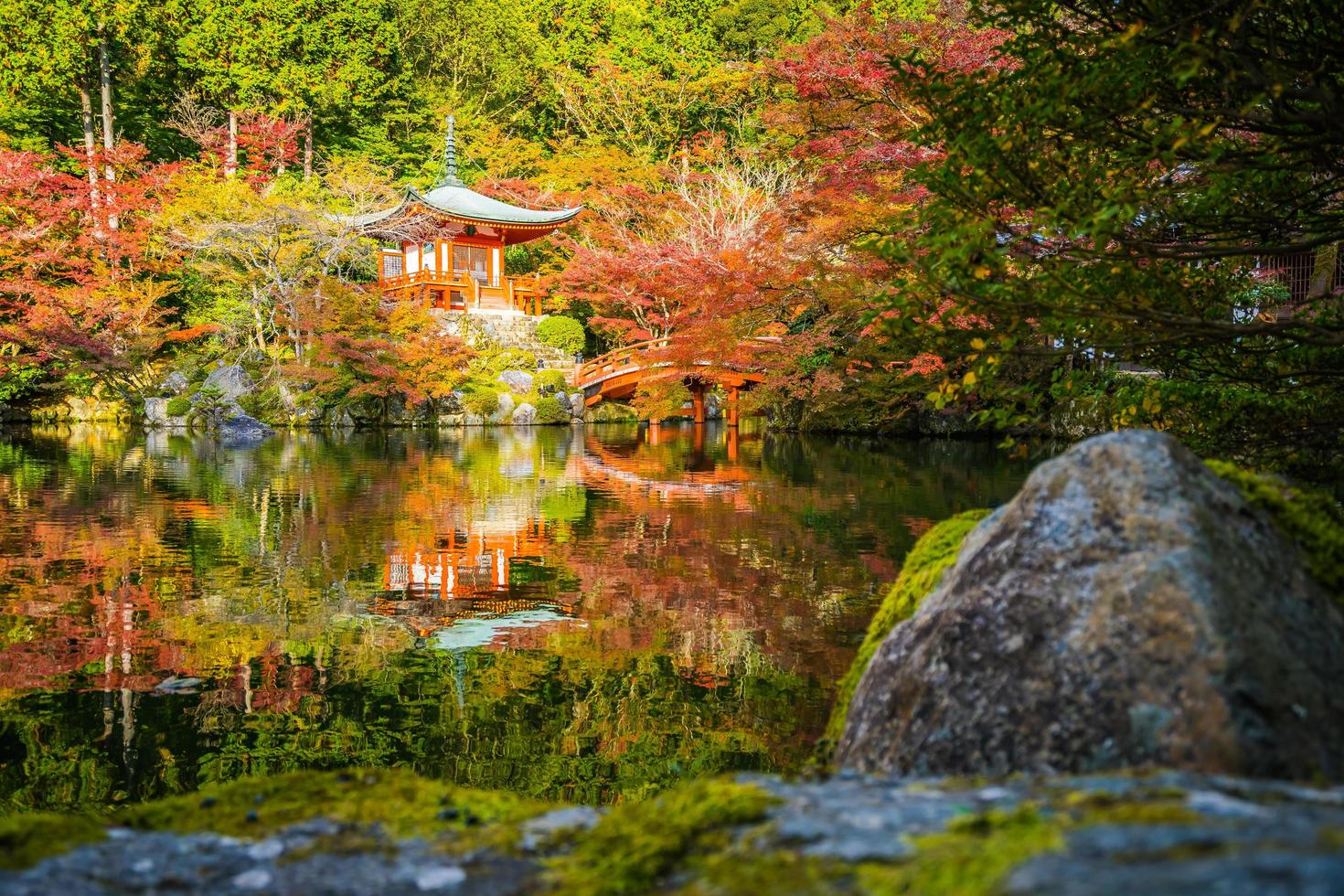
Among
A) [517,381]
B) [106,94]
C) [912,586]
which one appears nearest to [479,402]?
[517,381]

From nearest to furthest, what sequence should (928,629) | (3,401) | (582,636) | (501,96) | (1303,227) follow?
(928,629) → (1303,227) → (582,636) → (3,401) → (501,96)

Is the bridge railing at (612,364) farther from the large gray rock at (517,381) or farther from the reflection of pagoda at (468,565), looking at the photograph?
the reflection of pagoda at (468,565)

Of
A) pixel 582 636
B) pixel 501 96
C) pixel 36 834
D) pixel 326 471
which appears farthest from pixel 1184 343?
pixel 501 96

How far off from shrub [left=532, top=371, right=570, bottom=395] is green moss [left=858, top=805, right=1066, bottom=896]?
29385mm

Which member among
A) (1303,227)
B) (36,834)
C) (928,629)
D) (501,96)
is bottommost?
(36,834)

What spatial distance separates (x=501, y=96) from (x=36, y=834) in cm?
4374

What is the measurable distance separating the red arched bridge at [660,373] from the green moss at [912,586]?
18988mm

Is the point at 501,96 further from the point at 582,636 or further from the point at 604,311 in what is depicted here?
the point at 582,636

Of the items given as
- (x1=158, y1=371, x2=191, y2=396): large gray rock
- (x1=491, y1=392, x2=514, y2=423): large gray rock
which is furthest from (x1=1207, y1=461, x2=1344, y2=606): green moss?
(x1=158, y1=371, x2=191, y2=396): large gray rock

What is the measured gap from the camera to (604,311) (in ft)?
117

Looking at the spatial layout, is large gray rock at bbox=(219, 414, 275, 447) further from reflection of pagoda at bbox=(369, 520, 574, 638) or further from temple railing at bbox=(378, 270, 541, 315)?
→ reflection of pagoda at bbox=(369, 520, 574, 638)

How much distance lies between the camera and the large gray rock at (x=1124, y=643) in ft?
6.82

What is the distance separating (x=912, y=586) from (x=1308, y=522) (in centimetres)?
106

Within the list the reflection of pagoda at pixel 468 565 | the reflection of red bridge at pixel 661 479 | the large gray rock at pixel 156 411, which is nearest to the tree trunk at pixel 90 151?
the large gray rock at pixel 156 411
